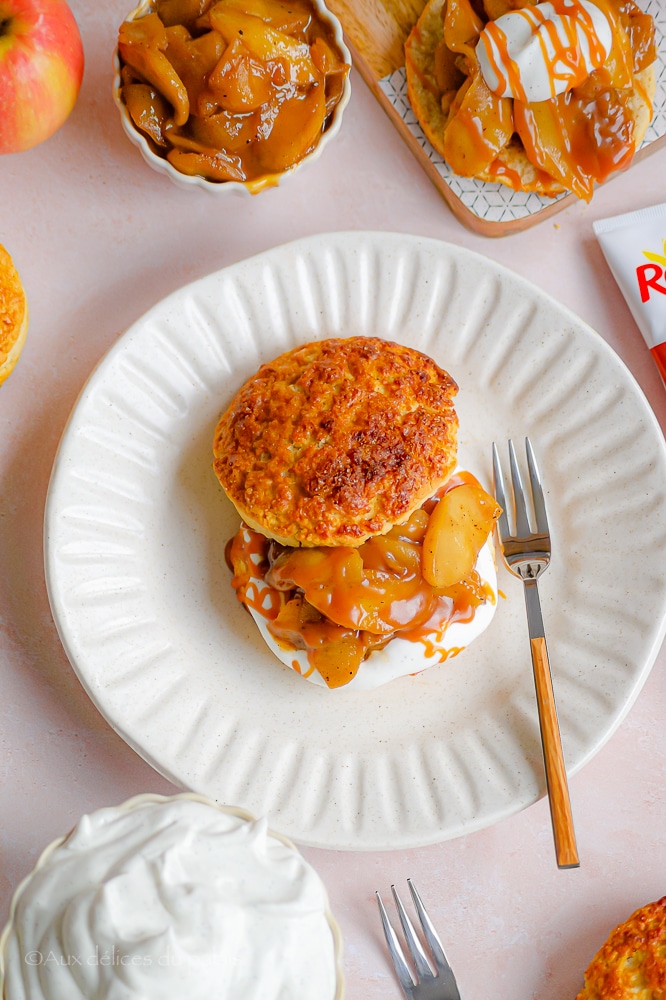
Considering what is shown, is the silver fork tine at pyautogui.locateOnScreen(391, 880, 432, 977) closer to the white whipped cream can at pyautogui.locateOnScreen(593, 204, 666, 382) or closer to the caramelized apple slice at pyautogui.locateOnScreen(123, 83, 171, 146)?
the white whipped cream can at pyautogui.locateOnScreen(593, 204, 666, 382)

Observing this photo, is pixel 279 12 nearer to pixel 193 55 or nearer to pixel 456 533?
pixel 193 55

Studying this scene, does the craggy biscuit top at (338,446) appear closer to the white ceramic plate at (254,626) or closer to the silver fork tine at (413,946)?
the white ceramic plate at (254,626)

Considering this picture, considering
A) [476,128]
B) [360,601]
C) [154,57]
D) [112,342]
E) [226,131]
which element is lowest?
[360,601]

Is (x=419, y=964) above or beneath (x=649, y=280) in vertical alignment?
beneath

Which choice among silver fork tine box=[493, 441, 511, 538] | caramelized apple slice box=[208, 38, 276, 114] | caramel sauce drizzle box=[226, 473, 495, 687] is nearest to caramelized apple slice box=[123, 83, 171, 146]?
caramelized apple slice box=[208, 38, 276, 114]

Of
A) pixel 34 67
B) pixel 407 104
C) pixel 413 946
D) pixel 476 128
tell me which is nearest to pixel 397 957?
pixel 413 946

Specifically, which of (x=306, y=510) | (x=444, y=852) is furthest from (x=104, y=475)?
(x=444, y=852)
